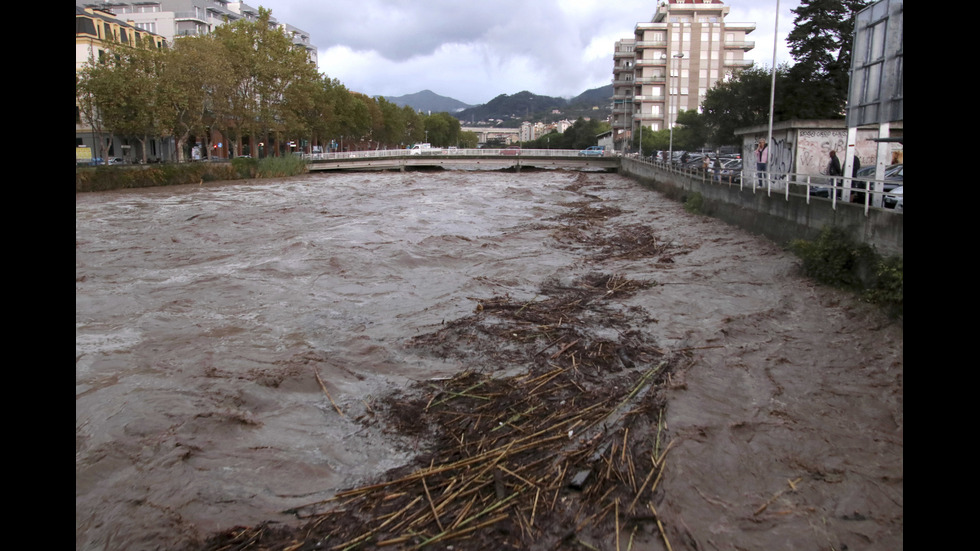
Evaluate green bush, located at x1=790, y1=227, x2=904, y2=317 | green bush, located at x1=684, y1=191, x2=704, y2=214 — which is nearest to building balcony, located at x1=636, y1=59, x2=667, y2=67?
green bush, located at x1=684, y1=191, x2=704, y2=214

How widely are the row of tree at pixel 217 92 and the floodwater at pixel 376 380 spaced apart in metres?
21.6

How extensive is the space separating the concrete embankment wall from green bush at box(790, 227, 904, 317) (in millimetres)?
202

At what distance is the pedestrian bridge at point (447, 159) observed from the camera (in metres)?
65.6

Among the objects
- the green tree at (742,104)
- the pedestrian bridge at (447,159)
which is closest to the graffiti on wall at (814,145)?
the green tree at (742,104)

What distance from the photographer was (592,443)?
21.1ft

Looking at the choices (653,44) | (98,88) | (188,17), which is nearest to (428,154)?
(98,88)

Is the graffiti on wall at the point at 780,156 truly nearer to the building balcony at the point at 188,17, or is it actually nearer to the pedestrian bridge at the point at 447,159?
the pedestrian bridge at the point at 447,159

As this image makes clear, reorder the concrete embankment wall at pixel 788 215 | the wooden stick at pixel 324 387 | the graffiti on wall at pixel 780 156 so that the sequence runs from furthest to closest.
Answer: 1. the graffiti on wall at pixel 780 156
2. the concrete embankment wall at pixel 788 215
3. the wooden stick at pixel 324 387

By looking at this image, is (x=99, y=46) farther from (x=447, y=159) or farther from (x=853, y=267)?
(x=853, y=267)

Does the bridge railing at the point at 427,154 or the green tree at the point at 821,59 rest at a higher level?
the green tree at the point at 821,59

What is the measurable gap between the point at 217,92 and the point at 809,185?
47.3 metres

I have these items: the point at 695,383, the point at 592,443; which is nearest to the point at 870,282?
the point at 695,383
